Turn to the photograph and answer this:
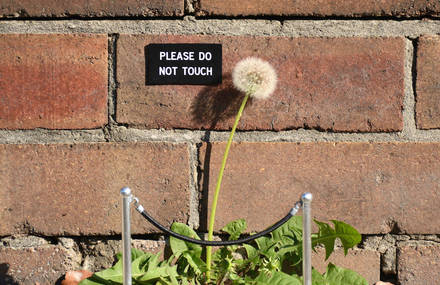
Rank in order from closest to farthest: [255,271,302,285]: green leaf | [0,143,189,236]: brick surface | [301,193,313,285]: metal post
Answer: [301,193,313,285]: metal post, [255,271,302,285]: green leaf, [0,143,189,236]: brick surface

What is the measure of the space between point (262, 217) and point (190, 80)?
0.28 meters

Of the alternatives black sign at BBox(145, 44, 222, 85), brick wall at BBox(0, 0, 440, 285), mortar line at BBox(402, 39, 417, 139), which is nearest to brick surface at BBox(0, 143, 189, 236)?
brick wall at BBox(0, 0, 440, 285)

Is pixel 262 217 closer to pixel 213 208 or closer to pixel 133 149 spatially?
pixel 213 208

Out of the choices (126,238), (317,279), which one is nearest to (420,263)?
(317,279)

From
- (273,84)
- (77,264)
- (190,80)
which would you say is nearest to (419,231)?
(273,84)

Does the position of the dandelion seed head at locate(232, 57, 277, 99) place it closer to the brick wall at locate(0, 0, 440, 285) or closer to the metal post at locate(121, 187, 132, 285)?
Result: the brick wall at locate(0, 0, 440, 285)

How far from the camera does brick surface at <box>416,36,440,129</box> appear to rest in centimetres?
78

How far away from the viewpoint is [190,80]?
0.77m

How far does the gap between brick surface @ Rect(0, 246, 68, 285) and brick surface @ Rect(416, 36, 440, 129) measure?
693 millimetres

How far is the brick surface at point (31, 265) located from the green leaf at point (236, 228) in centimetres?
30

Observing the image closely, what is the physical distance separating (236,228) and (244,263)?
0.06 m

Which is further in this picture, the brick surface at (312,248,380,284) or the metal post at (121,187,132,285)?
the brick surface at (312,248,380,284)

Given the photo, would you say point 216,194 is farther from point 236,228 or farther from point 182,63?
point 182,63

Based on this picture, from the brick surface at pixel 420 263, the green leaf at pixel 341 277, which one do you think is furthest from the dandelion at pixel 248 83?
the brick surface at pixel 420 263
